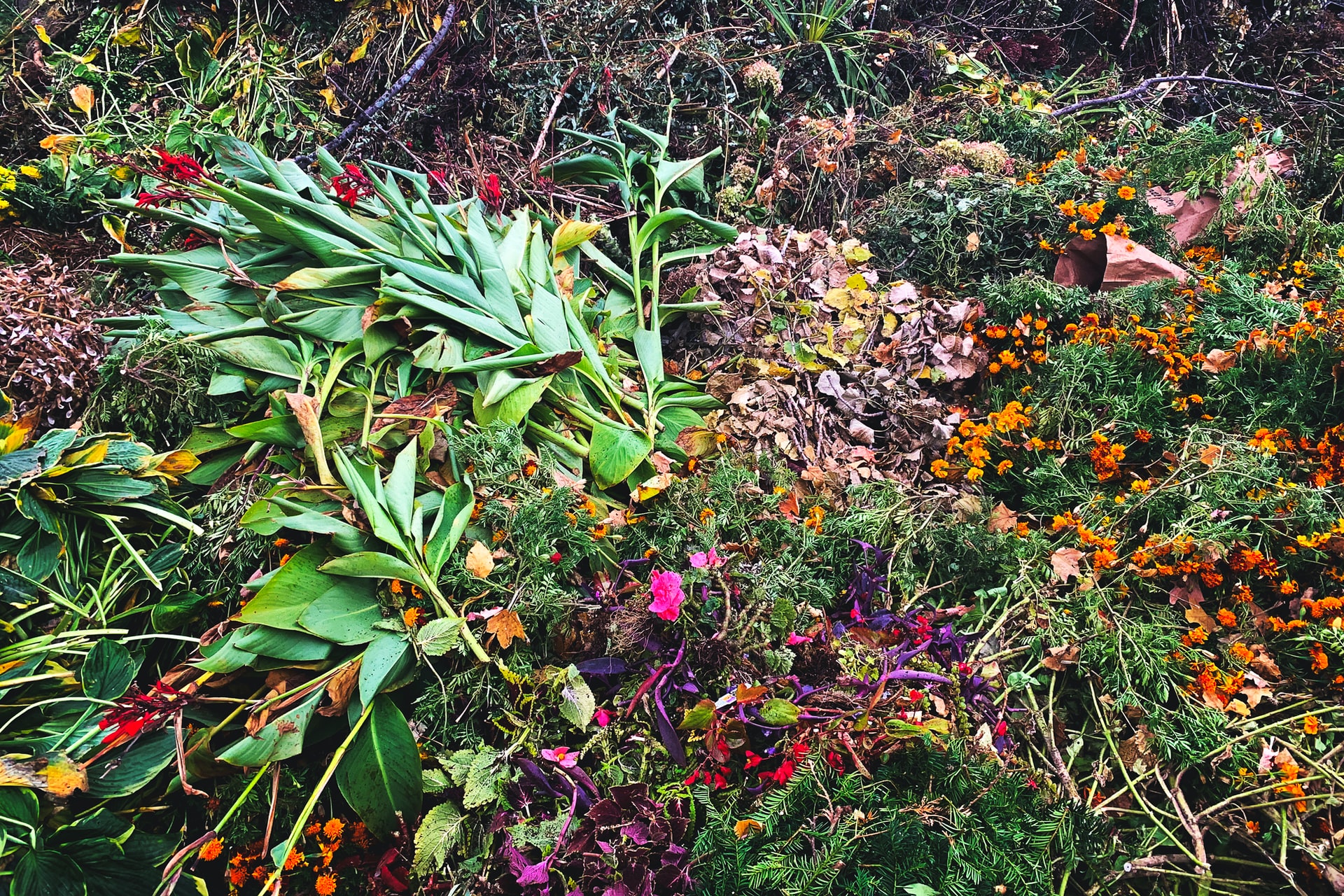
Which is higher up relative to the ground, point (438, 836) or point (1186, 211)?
point (438, 836)

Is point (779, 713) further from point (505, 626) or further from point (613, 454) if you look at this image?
point (613, 454)

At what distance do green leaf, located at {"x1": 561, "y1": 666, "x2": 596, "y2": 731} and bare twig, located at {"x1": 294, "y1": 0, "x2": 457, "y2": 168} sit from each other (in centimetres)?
269

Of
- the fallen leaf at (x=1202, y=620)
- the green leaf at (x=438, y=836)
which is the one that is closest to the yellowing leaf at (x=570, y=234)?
the green leaf at (x=438, y=836)

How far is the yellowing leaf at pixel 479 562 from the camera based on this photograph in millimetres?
1552

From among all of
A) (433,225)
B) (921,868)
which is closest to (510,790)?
(921,868)

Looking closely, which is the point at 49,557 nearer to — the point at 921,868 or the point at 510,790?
the point at 510,790

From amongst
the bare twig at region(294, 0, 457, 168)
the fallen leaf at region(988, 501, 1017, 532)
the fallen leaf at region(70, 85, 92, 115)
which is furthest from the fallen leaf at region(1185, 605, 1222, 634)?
the fallen leaf at region(70, 85, 92, 115)

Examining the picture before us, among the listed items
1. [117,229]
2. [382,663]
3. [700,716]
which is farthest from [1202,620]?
[117,229]

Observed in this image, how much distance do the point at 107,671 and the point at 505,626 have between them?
0.79 meters

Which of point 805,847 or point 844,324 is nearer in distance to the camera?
point 805,847

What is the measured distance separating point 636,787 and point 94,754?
102 cm

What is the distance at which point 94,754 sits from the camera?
1428 millimetres

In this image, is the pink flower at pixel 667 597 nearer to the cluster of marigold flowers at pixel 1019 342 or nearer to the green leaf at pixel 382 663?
the green leaf at pixel 382 663

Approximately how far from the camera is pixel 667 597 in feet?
4.95
